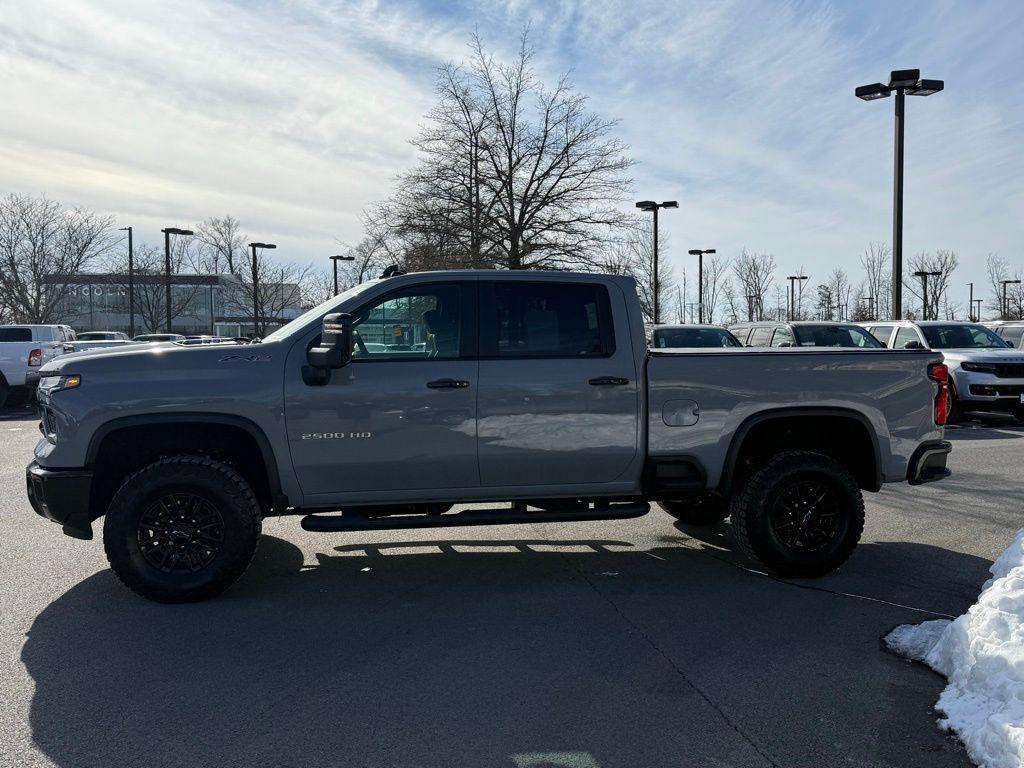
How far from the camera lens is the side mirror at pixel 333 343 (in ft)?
15.5

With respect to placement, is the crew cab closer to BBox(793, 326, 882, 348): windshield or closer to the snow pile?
BBox(793, 326, 882, 348): windshield

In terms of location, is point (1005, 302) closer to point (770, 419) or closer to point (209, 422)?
point (770, 419)

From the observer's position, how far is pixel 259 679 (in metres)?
3.84

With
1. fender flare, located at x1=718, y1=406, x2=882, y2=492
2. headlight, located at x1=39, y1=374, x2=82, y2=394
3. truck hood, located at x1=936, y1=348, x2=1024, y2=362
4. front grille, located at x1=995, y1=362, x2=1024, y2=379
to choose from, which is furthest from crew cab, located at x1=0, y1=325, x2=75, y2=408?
front grille, located at x1=995, y1=362, x2=1024, y2=379

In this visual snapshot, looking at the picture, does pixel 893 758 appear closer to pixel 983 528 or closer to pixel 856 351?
pixel 856 351

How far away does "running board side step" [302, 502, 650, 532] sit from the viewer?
500 centimetres

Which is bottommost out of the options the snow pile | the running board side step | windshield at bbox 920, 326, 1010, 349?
the snow pile

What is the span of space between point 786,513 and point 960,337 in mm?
12809

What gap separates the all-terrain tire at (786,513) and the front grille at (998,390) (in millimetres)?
10764

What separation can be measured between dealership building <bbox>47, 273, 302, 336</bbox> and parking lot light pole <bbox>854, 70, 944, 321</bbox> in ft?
103

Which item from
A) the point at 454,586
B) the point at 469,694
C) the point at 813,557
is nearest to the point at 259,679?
the point at 469,694

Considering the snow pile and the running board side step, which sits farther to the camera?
the running board side step

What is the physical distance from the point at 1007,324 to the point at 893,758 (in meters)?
25.7

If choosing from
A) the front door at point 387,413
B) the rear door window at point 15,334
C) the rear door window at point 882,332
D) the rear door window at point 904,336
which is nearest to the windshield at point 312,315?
the front door at point 387,413
